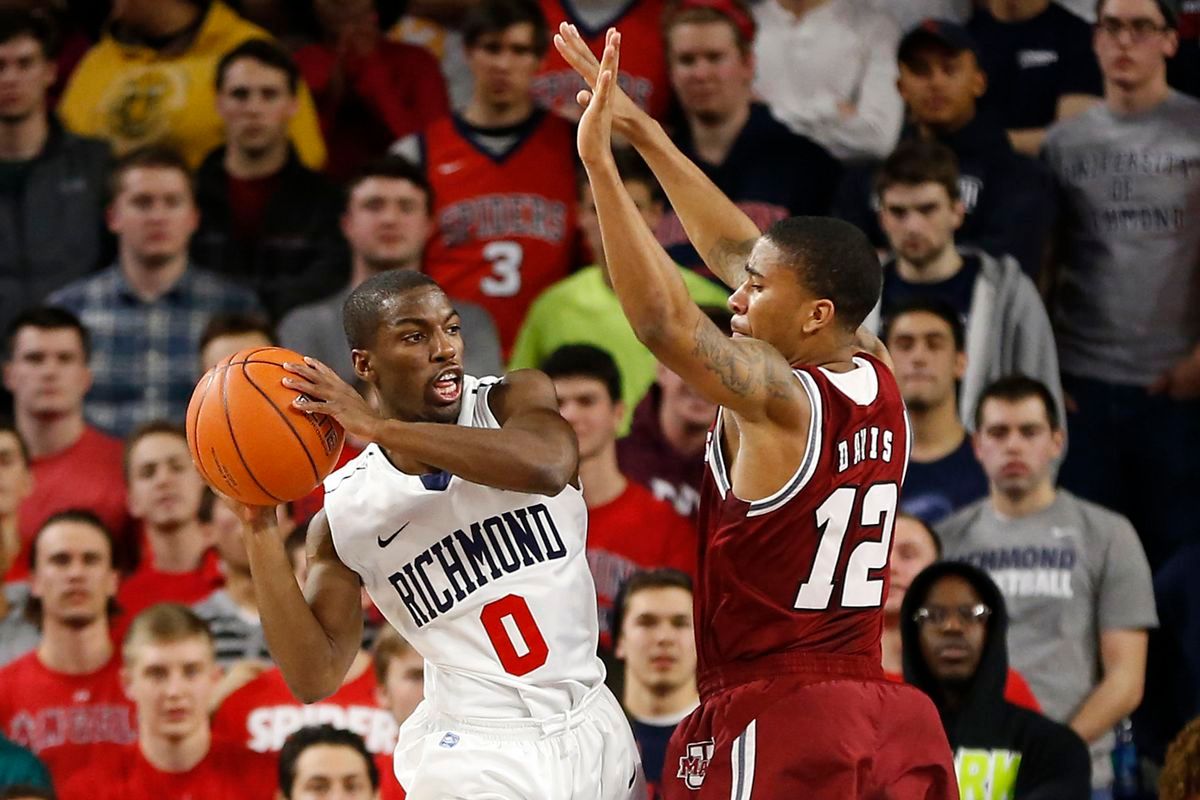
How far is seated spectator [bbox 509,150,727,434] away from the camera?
7832mm

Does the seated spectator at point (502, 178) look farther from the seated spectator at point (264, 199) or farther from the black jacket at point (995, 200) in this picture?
the black jacket at point (995, 200)

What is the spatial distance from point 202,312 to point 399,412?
13.1 ft

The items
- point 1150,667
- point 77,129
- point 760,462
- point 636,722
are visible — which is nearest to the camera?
Result: point 760,462

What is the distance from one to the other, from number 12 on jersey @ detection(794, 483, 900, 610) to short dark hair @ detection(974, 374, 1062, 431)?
9.54 feet

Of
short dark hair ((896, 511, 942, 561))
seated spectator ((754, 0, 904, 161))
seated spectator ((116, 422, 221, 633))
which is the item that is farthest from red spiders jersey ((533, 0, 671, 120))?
short dark hair ((896, 511, 942, 561))

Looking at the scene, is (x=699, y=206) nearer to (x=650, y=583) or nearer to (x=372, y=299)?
(x=372, y=299)

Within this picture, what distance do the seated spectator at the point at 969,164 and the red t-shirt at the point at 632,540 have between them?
1616 millimetres

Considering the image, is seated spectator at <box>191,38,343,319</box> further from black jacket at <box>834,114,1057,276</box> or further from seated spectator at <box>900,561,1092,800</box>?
seated spectator at <box>900,561,1092,800</box>

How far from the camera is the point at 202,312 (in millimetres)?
8133

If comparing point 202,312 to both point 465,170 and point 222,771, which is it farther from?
point 222,771

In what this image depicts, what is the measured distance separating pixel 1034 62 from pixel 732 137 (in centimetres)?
150

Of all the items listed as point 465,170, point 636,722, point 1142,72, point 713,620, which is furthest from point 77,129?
point 713,620

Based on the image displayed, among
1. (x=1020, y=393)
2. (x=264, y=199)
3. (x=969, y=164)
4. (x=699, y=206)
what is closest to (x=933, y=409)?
(x=1020, y=393)

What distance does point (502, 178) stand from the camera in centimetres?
840
